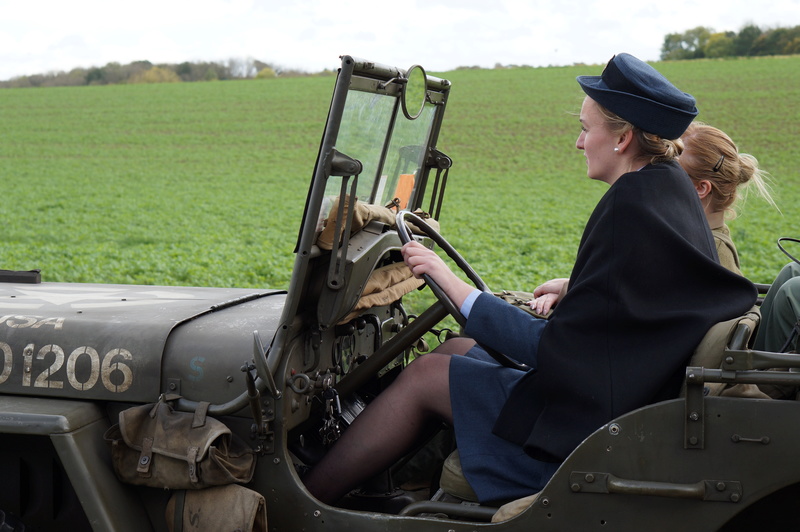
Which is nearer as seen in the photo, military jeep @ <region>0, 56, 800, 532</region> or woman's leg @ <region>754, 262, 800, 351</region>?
military jeep @ <region>0, 56, 800, 532</region>

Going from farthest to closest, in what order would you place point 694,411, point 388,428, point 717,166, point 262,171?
point 262,171
point 717,166
point 388,428
point 694,411

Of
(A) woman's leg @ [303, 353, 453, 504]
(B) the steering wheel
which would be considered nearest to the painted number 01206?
(A) woman's leg @ [303, 353, 453, 504]

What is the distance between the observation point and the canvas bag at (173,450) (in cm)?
241

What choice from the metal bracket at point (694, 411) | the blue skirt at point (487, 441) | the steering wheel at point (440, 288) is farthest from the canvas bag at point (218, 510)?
the metal bracket at point (694, 411)

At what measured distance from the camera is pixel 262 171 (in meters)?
28.5

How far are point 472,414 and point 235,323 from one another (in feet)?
2.69

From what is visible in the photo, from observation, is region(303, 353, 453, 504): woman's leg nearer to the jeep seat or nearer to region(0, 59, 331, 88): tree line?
the jeep seat

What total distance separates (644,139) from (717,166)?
1.16 m

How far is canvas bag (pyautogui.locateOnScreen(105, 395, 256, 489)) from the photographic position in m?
2.41

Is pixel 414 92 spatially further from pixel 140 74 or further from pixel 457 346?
pixel 140 74

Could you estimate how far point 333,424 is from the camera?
2803mm

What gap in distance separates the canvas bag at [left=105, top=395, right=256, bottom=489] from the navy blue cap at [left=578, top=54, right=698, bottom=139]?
145 centimetres

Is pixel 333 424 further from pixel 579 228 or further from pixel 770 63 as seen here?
pixel 770 63

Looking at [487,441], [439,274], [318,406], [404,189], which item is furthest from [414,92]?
[487,441]
